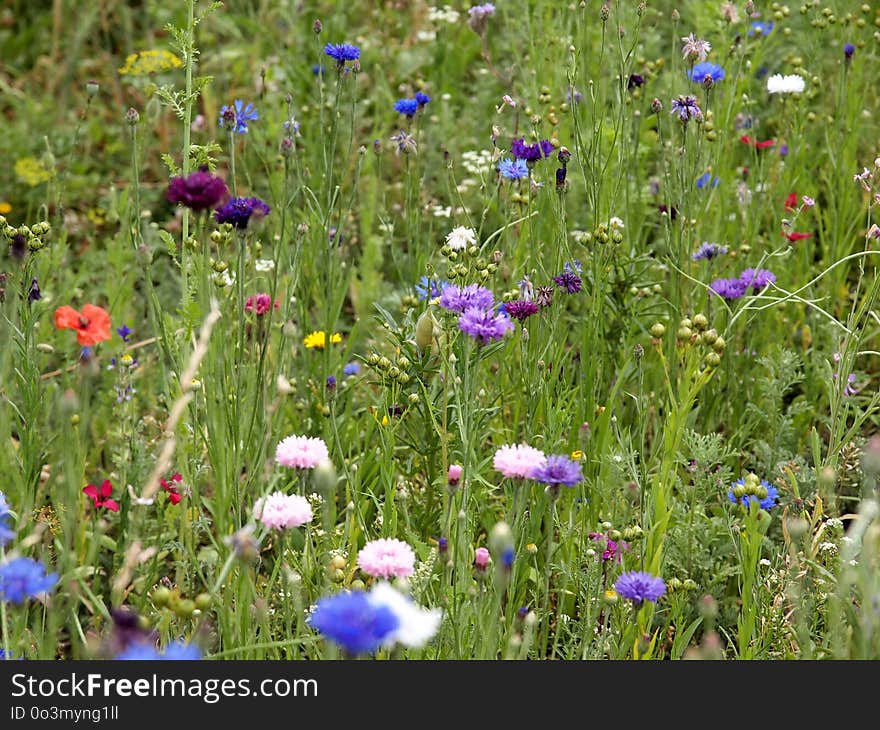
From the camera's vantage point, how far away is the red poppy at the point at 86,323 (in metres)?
1.93

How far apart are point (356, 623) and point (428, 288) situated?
112 cm

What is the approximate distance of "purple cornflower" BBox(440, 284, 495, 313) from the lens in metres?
1.64

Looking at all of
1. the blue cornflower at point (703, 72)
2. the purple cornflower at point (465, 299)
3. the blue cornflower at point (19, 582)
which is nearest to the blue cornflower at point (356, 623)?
the blue cornflower at point (19, 582)

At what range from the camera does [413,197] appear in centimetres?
261

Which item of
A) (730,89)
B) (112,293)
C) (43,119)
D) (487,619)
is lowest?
(487,619)

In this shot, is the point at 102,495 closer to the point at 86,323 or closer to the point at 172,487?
the point at 172,487

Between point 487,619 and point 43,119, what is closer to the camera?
point 487,619

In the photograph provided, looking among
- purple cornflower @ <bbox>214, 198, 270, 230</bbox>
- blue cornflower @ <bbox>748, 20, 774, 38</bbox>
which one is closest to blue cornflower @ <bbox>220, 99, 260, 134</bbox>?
purple cornflower @ <bbox>214, 198, 270, 230</bbox>

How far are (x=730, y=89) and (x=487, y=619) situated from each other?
1634 mm

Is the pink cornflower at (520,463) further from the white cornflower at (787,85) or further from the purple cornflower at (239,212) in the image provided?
the white cornflower at (787,85)

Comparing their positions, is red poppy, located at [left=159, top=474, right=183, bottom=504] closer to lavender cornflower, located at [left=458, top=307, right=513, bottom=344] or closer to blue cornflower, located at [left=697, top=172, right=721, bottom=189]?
lavender cornflower, located at [left=458, top=307, right=513, bottom=344]

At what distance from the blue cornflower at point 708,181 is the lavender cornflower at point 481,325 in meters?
1.13
